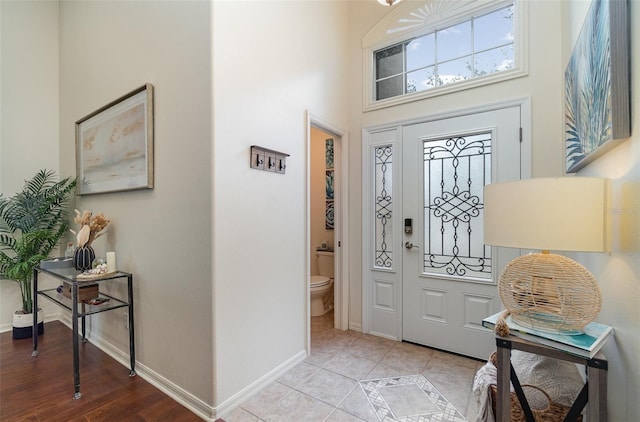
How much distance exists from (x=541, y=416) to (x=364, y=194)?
6.79 feet

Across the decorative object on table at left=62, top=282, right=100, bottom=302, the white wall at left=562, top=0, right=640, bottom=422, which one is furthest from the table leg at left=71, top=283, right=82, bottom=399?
the white wall at left=562, top=0, right=640, bottom=422

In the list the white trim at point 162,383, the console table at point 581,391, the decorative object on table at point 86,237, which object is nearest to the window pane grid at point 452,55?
the console table at point 581,391

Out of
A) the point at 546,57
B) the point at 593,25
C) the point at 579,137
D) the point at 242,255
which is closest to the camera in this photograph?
the point at 593,25

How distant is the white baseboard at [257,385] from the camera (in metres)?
1.72

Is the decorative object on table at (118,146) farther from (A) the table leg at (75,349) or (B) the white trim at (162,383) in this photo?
(B) the white trim at (162,383)

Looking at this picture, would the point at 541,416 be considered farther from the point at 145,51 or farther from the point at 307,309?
the point at 145,51

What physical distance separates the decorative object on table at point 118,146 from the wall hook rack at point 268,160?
2.50 ft

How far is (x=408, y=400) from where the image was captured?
184 cm

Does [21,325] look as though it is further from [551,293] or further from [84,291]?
[551,293]

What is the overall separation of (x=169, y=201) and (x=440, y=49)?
2672mm

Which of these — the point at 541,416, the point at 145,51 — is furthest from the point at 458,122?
the point at 145,51

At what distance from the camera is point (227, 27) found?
5.81 ft

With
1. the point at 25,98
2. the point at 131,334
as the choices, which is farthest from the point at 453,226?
the point at 25,98

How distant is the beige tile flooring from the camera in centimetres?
171
